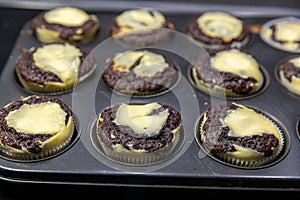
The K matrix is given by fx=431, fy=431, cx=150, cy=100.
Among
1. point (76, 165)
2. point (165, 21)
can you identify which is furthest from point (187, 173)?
point (165, 21)

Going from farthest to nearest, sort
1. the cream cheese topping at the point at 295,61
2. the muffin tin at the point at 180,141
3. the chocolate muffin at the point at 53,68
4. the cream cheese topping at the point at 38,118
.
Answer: the cream cheese topping at the point at 295,61
the chocolate muffin at the point at 53,68
the cream cheese topping at the point at 38,118
the muffin tin at the point at 180,141

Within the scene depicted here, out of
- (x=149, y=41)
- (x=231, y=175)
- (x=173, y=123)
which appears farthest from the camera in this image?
(x=149, y=41)

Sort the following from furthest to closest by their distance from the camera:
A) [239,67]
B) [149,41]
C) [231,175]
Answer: [149,41] < [239,67] < [231,175]

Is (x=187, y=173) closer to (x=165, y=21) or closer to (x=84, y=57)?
(x=84, y=57)

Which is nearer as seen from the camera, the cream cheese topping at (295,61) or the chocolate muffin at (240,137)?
the chocolate muffin at (240,137)

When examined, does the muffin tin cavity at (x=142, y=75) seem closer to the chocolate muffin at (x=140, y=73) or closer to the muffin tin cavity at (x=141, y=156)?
the chocolate muffin at (x=140, y=73)

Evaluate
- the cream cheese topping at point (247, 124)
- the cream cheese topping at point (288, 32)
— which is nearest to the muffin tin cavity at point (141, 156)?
the cream cheese topping at point (247, 124)

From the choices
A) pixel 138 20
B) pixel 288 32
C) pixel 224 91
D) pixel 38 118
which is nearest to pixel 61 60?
pixel 38 118

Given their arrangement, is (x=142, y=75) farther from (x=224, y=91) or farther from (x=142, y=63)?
(x=224, y=91)
